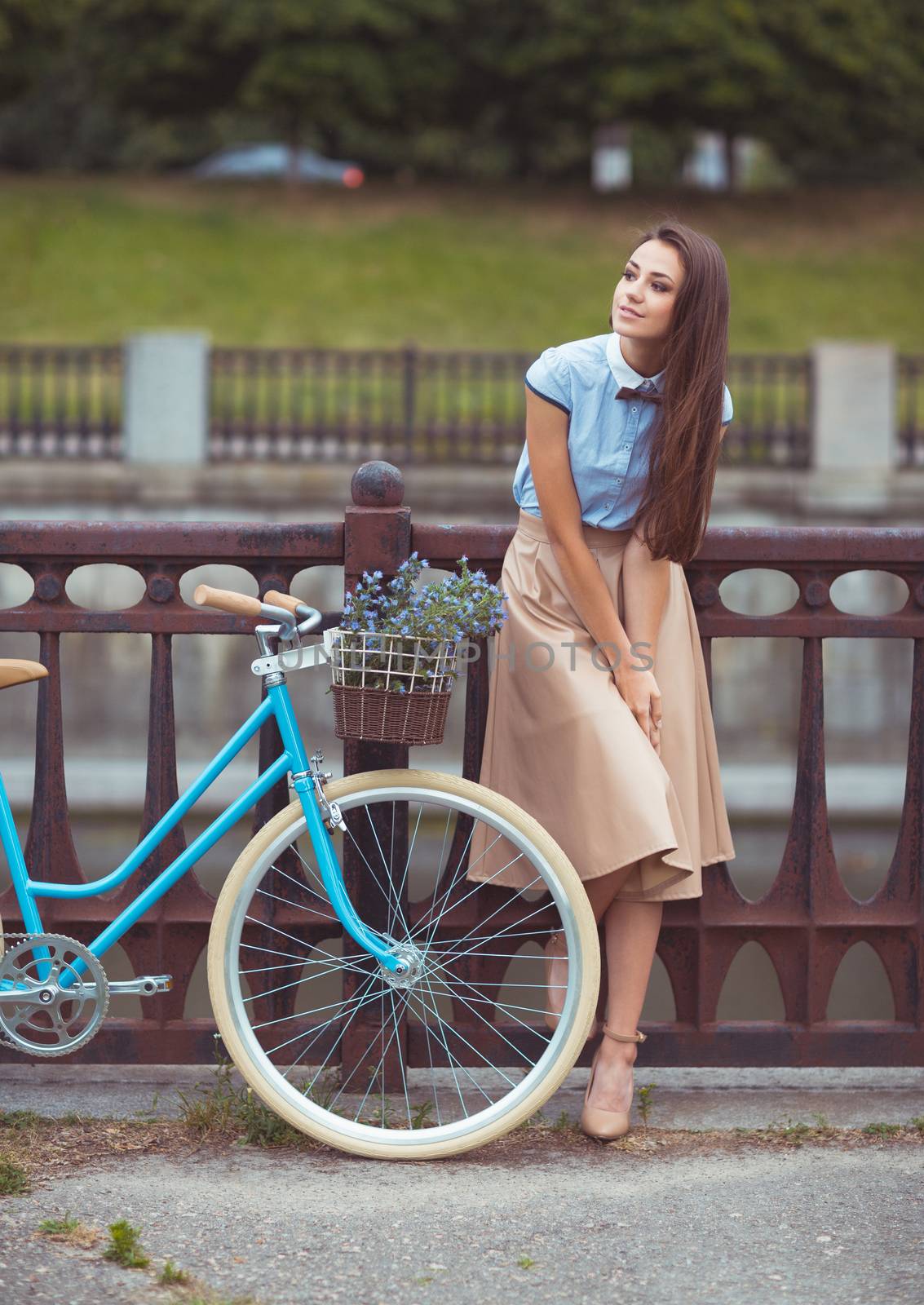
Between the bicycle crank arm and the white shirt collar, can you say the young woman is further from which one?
the bicycle crank arm

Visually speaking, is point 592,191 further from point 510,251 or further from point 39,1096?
point 39,1096

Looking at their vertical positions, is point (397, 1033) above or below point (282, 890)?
below

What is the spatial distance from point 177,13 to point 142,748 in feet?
60.2

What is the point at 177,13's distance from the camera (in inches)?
1106

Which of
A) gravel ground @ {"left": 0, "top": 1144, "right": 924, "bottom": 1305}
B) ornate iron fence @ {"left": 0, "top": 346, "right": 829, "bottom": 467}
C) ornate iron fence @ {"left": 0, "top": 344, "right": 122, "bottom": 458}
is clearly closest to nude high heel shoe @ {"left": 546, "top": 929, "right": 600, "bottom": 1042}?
gravel ground @ {"left": 0, "top": 1144, "right": 924, "bottom": 1305}

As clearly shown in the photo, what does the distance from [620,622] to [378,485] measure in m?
0.64

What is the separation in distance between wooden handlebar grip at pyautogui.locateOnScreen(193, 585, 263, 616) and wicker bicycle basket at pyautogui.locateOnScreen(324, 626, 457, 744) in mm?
161

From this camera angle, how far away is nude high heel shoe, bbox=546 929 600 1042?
3545 millimetres

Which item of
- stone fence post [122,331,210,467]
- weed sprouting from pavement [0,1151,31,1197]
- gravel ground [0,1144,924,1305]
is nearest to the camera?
gravel ground [0,1144,924,1305]

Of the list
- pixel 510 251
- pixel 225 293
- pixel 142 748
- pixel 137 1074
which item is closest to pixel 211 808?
pixel 142 748

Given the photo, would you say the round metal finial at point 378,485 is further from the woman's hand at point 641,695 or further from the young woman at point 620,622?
the woman's hand at point 641,695

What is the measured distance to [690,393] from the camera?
3389mm

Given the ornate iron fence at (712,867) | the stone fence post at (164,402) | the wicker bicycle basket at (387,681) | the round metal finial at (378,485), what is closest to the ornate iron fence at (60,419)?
the stone fence post at (164,402)

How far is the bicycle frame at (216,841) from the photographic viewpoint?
3416 mm
